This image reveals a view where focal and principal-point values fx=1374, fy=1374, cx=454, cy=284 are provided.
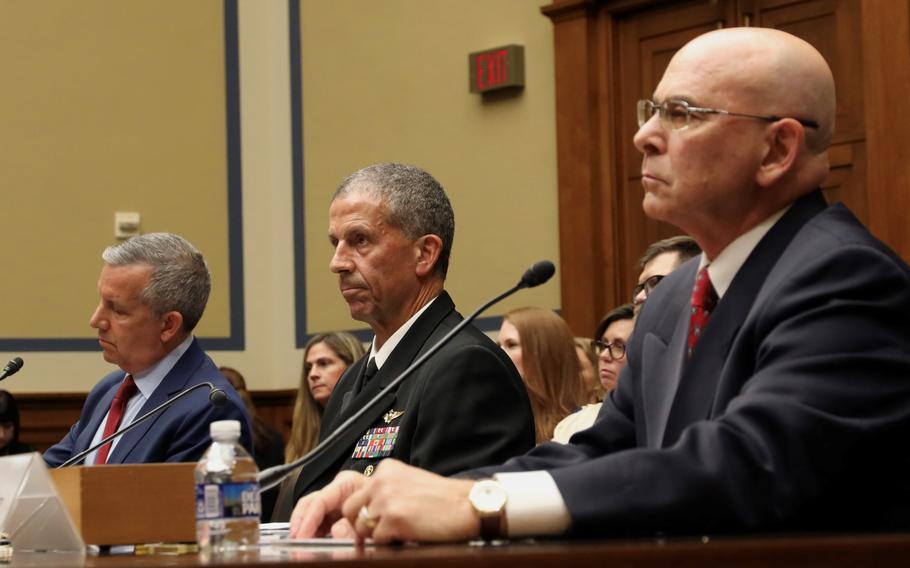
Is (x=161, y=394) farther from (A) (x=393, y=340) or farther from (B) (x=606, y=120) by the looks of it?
(B) (x=606, y=120)

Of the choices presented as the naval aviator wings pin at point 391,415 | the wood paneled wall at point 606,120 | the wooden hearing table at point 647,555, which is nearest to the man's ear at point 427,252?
the naval aviator wings pin at point 391,415

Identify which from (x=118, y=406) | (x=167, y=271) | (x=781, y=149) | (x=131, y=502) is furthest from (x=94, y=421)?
(x=781, y=149)

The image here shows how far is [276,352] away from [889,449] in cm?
641

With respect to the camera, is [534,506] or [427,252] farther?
[427,252]

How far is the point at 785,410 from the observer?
168 cm

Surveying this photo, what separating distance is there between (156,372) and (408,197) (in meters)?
0.96

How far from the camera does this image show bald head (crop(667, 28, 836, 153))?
207 centimetres

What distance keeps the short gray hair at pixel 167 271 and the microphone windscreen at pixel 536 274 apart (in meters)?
1.80

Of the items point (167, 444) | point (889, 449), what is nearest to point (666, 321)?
point (889, 449)

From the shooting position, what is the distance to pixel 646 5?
6.28m

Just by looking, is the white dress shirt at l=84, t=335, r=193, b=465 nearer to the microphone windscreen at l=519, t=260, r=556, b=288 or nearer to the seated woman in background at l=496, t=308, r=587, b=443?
the seated woman in background at l=496, t=308, r=587, b=443

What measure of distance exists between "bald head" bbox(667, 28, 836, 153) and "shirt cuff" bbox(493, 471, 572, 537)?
2.52ft

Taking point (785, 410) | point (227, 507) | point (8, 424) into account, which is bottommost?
point (8, 424)

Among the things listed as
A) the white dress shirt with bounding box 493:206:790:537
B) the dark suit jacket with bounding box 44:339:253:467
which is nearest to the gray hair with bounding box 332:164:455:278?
the dark suit jacket with bounding box 44:339:253:467
